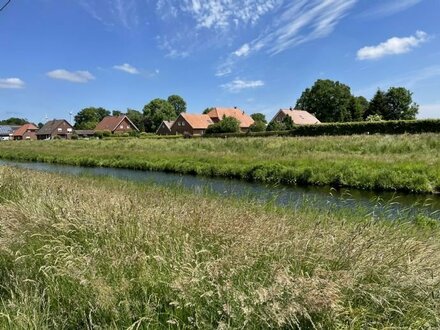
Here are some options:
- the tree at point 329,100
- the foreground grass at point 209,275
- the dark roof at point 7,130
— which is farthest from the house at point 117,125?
the foreground grass at point 209,275

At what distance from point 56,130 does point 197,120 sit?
148 feet

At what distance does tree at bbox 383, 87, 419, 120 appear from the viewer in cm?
7800

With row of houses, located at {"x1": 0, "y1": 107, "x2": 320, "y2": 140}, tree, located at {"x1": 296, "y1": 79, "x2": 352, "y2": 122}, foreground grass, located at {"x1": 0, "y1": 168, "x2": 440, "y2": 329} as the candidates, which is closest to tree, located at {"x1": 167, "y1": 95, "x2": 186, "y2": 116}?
row of houses, located at {"x1": 0, "y1": 107, "x2": 320, "y2": 140}

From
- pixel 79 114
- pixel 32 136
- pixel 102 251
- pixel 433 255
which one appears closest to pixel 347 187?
pixel 433 255

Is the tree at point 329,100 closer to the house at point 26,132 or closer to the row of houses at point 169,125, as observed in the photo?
the row of houses at point 169,125

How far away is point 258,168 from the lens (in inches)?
763

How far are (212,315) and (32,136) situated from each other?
4898 inches

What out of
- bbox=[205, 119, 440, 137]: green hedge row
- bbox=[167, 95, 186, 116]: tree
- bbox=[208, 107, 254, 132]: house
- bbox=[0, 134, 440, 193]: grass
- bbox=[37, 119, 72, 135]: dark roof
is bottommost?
bbox=[0, 134, 440, 193]: grass

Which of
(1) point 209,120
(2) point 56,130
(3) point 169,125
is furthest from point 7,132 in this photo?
(1) point 209,120

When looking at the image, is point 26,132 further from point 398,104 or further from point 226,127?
point 398,104

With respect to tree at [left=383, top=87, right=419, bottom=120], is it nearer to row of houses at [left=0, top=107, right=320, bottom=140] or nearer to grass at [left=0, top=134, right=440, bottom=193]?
row of houses at [left=0, top=107, right=320, bottom=140]

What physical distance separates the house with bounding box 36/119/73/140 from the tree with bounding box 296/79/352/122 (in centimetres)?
6639

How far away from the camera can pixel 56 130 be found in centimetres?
10175

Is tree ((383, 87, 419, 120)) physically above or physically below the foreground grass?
above
